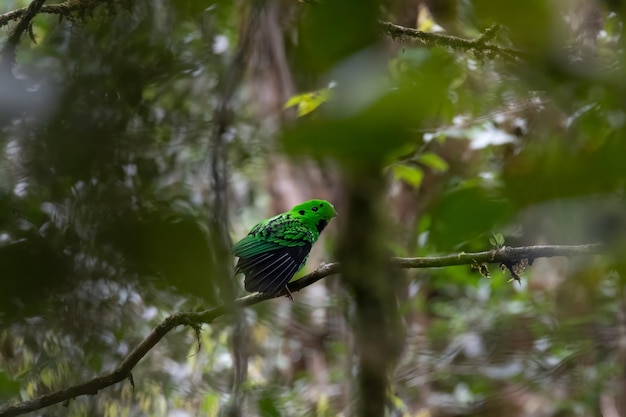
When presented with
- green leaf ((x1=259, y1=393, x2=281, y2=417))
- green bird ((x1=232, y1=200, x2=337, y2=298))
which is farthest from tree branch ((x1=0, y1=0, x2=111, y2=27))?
green leaf ((x1=259, y1=393, x2=281, y2=417))

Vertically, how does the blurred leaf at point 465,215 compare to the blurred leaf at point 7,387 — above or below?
above

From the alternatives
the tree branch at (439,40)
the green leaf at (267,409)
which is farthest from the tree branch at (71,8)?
the green leaf at (267,409)

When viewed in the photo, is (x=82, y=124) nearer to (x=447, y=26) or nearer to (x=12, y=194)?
(x=12, y=194)

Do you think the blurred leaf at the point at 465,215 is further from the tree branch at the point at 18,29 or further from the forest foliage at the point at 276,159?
the tree branch at the point at 18,29

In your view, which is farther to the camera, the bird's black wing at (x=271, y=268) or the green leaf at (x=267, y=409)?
the bird's black wing at (x=271, y=268)

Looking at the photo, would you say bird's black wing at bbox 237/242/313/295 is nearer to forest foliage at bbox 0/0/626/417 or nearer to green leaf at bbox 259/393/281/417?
green leaf at bbox 259/393/281/417

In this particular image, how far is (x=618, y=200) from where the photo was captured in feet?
1.40

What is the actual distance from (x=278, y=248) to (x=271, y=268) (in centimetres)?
12

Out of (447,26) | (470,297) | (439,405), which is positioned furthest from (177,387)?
(470,297)

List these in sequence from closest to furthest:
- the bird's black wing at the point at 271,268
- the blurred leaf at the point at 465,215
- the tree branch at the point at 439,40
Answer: the blurred leaf at the point at 465,215 < the tree branch at the point at 439,40 < the bird's black wing at the point at 271,268

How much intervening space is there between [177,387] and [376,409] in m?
2.58

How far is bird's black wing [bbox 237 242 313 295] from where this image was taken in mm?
2096

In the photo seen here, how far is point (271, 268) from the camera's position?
216cm

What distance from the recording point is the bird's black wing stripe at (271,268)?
6.88 ft
